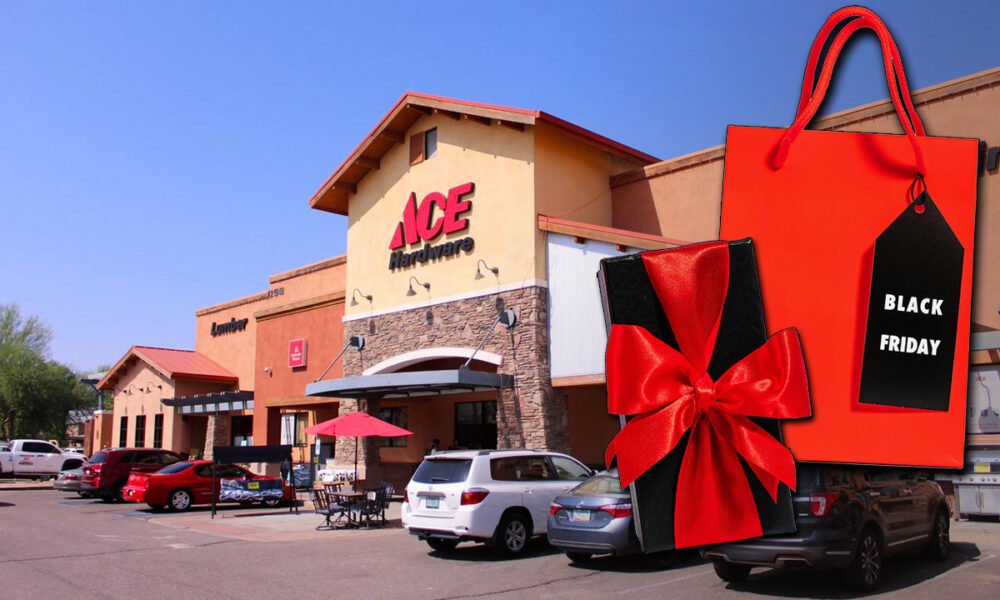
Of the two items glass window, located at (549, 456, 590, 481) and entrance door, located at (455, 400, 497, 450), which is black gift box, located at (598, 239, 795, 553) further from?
entrance door, located at (455, 400, 497, 450)

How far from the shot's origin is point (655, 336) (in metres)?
1.23

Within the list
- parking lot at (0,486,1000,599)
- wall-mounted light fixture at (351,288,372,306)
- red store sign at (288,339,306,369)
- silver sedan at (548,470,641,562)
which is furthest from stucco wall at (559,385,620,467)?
red store sign at (288,339,306,369)

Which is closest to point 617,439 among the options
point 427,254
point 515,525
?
point 515,525

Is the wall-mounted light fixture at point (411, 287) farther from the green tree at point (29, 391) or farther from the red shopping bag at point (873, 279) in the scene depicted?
the green tree at point (29, 391)

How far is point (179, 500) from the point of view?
2245cm

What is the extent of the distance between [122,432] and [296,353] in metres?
16.0

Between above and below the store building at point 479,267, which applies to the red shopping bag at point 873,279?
below

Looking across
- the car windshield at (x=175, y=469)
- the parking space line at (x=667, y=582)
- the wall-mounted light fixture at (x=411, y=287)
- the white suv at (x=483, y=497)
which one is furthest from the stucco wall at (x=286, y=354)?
the parking space line at (x=667, y=582)

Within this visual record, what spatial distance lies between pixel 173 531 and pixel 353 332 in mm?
9744

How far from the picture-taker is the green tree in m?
50.2

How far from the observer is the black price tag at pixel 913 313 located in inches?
47.6

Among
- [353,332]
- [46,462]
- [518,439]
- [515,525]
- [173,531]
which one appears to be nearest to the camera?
[515,525]

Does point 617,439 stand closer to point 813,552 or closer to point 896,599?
point 813,552

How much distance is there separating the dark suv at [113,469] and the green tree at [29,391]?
1169 inches
